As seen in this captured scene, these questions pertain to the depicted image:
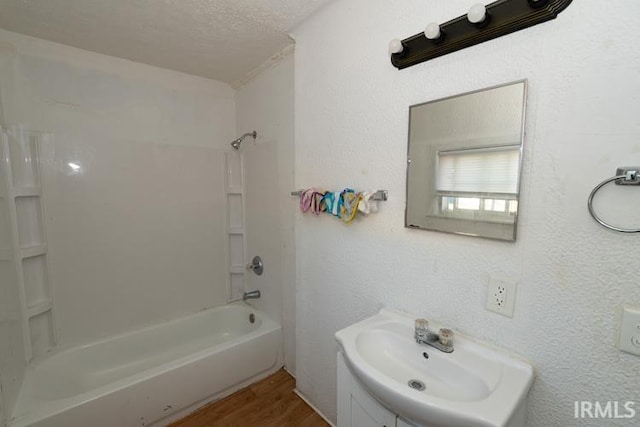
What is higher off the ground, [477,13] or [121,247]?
[477,13]

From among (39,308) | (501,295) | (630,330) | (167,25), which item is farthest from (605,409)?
(39,308)

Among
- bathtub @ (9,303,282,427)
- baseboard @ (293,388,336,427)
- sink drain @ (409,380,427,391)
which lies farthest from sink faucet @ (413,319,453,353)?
bathtub @ (9,303,282,427)

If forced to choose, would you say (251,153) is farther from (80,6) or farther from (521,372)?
(521,372)

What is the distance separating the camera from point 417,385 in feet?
2.99

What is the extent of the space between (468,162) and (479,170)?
0.05m

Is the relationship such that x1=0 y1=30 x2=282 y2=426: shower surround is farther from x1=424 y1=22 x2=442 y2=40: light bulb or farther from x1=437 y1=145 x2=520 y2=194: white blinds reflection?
x1=424 y1=22 x2=442 y2=40: light bulb

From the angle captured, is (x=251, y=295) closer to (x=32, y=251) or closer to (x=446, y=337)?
(x=32, y=251)

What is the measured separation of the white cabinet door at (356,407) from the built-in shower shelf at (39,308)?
76.6 inches

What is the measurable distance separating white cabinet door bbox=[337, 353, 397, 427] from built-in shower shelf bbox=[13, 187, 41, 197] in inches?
80.8

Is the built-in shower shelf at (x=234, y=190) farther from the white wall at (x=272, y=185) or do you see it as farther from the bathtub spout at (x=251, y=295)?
the bathtub spout at (x=251, y=295)

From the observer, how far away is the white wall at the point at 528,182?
0.69 m

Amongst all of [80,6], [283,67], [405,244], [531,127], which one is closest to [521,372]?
[405,244]

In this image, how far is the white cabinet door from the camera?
2.91 feet

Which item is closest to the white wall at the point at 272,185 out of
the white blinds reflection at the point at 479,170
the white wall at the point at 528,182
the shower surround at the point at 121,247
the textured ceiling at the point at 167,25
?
the shower surround at the point at 121,247
